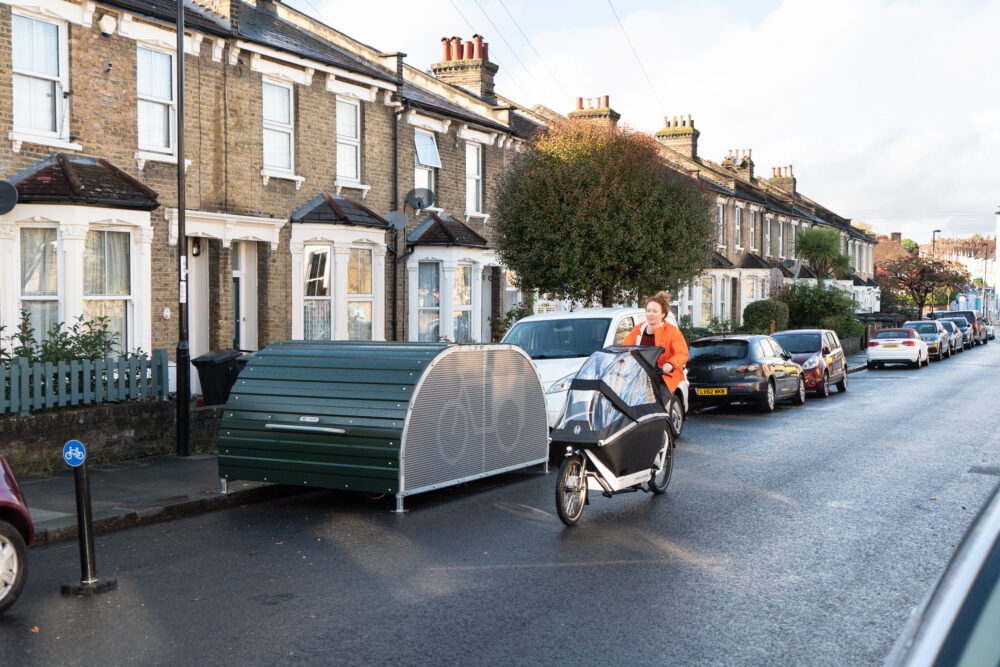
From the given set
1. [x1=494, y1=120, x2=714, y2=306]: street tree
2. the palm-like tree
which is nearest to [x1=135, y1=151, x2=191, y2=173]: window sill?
[x1=494, y1=120, x2=714, y2=306]: street tree

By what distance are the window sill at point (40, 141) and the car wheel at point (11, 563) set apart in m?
9.12

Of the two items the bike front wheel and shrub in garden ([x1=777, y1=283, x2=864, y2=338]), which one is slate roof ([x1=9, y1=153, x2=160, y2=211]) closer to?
the bike front wheel

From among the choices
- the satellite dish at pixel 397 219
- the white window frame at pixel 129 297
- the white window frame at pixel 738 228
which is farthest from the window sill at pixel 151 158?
the white window frame at pixel 738 228

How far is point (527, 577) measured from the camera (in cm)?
681

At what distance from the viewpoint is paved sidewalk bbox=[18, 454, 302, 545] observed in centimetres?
833

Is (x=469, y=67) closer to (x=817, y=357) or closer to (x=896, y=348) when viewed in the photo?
(x=817, y=357)

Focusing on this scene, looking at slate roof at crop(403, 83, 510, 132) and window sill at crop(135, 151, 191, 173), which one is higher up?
slate roof at crop(403, 83, 510, 132)

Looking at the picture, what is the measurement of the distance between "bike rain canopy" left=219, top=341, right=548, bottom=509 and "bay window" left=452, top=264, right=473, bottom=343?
1279 centimetres

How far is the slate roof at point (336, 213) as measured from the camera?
18.3m

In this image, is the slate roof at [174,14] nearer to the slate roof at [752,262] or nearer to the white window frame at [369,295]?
the white window frame at [369,295]

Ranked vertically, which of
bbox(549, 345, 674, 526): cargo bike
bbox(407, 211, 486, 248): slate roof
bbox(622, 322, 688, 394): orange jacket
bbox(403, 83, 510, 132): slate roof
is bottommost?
bbox(549, 345, 674, 526): cargo bike

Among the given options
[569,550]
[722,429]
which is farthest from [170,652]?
→ [722,429]

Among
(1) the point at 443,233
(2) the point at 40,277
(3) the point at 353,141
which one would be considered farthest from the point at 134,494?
(1) the point at 443,233

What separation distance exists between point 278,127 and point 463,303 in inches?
274
